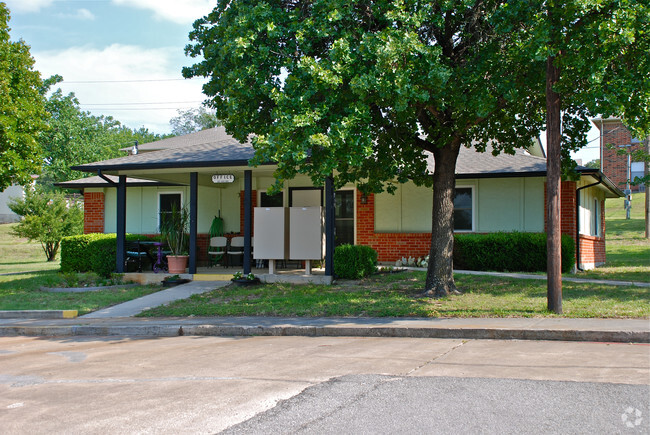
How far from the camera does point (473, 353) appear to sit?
771 cm

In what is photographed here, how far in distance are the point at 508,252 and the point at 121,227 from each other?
1091cm

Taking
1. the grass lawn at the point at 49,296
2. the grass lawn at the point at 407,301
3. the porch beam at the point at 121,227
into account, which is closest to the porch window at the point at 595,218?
the grass lawn at the point at 407,301

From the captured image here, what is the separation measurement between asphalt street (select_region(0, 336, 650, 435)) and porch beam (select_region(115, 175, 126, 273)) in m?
7.43

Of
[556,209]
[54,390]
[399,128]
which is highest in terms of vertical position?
[399,128]

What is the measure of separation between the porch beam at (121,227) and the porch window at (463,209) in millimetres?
10006

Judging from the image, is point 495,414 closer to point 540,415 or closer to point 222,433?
point 540,415

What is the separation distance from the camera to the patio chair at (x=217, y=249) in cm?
1842

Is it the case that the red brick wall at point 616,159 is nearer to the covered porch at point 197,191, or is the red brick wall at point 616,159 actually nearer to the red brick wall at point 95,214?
the covered porch at point 197,191

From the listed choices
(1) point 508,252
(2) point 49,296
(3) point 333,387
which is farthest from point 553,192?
(2) point 49,296

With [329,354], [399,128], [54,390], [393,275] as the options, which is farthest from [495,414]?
[393,275]

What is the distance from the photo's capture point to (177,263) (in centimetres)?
1603

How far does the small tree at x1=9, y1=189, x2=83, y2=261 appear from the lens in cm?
2767

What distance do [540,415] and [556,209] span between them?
18.6 ft

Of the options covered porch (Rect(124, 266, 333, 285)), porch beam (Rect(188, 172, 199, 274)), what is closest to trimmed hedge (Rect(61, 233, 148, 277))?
covered porch (Rect(124, 266, 333, 285))
